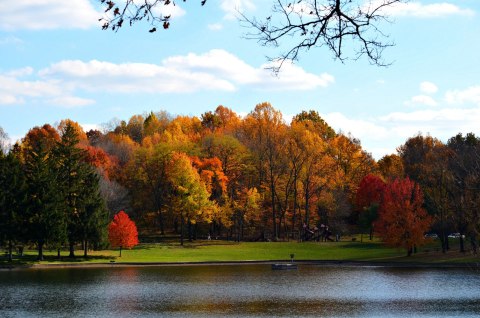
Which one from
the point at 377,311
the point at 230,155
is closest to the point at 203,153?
the point at 230,155

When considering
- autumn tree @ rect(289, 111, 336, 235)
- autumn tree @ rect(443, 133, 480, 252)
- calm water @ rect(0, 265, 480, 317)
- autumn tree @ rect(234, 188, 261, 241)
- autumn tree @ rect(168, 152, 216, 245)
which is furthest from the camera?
autumn tree @ rect(289, 111, 336, 235)

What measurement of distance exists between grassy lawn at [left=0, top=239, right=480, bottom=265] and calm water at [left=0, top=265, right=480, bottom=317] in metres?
8.05

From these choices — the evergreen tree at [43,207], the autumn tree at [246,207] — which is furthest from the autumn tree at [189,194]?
the evergreen tree at [43,207]

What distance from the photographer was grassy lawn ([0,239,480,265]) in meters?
72.2

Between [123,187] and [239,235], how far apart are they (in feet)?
55.9

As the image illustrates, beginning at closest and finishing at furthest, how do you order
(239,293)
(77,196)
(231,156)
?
(239,293), (77,196), (231,156)

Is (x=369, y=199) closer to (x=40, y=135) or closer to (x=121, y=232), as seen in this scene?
(x=121, y=232)

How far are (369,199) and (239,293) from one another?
47.7 meters

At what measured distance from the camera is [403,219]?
73.1 meters

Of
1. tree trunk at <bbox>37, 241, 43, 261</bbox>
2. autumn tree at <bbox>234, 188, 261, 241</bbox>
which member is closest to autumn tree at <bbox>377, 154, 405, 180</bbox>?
autumn tree at <bbox>234, 188, 261, 241</bbox>

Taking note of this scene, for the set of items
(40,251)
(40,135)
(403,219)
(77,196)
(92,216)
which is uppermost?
(40,135)

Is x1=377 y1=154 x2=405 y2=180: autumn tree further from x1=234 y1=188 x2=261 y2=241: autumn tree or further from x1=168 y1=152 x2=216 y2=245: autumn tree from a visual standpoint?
x1=168 y1=152 x2=216 y2=245: autumn tree

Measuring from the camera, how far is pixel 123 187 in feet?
305

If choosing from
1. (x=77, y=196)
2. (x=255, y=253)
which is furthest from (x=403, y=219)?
(x=77, y=196)
